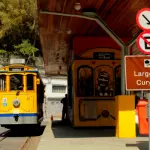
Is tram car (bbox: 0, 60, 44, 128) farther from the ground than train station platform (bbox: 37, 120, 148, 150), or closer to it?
farther from the ground

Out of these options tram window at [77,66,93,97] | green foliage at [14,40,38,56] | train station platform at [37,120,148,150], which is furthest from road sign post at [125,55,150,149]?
green foliage at [14,40,38,56]

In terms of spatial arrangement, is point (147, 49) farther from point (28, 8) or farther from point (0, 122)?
point (28, 8)

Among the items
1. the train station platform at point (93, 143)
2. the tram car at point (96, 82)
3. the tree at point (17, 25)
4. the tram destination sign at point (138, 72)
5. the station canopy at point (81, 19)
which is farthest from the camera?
the tree at point (17, 25)

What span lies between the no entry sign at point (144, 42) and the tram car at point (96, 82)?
8878 millimetres

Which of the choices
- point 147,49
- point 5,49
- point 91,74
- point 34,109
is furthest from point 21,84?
point 5,49

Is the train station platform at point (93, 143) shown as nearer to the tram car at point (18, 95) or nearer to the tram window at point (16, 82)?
the tram car at point (18, 95)

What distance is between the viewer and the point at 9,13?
5975cm

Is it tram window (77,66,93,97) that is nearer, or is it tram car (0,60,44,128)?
tram window (77,66,93,97)

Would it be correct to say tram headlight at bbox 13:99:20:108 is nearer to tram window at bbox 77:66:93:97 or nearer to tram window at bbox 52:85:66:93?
tram window at bbox 77:66:93:97

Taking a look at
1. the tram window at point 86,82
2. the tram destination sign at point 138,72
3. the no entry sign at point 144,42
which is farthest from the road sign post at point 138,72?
the tram window at point 86,82

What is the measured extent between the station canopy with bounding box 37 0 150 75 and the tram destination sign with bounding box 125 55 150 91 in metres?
4.00

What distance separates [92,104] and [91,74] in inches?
48.4

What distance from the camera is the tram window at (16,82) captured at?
18.8 metres

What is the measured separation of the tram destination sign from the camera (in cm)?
934
